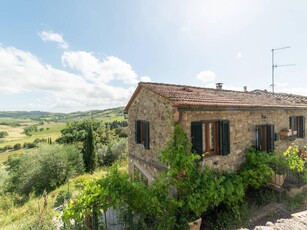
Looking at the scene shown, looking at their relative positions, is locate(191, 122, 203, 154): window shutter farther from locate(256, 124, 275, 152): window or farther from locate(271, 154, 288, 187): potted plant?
locate(256, 124, 275, 152): window

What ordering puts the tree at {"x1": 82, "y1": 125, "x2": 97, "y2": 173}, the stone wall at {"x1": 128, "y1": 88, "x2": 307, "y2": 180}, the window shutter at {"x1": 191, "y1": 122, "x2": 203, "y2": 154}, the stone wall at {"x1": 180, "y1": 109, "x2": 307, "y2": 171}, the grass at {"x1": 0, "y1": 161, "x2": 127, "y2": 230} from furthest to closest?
the tree at {"x1": 82, "y1": 125, "x2": 97, "y2": 173}
the stone wall at {"x1": 128, "y1": 88, "x2": 307, "y2": 180}
the stone wall at {"x1": 180, "y1": 109, "x2": 307, "y2": 171}
the window shutter at {"x1": 191, "y1": 122, "x2": 203, "y2": 154}
the grass at {"x1": 0, "y1": 161, "x2": 127, "y2": 230}

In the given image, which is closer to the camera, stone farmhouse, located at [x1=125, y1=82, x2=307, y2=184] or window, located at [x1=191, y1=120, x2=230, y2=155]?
stone farmhouse, located at [x1=125, y1=82, x2=307, y2=184]

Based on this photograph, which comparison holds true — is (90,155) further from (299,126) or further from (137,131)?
(299,126)

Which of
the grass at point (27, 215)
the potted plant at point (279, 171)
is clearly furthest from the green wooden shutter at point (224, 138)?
the grass at point (27, 215)

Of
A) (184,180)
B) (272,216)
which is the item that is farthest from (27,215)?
(272,216)

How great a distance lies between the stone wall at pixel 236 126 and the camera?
6634 mm

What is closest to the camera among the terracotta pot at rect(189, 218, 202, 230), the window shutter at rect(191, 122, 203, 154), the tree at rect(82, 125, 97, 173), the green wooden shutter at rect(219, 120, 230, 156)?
the terracotta pot at rect(189, 218, 202, 230)

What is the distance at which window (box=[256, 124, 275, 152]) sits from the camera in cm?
889

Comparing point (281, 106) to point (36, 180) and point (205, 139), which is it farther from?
point (36, 180)

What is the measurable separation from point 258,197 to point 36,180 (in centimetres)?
1773

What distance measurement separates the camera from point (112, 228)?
626cm

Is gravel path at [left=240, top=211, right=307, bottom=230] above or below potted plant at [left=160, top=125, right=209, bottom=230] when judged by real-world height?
below

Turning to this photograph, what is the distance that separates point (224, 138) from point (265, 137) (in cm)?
338

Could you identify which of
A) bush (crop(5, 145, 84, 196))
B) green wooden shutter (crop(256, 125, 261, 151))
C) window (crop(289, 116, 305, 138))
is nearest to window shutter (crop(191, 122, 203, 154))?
green wooden shutter (crop(256, 125, 261, 151))
